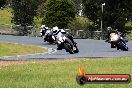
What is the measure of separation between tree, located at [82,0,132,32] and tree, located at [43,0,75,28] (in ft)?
13.8

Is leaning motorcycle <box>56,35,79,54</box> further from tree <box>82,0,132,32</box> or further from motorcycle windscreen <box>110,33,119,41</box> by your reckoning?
tree <box>82,0,132,32</box>

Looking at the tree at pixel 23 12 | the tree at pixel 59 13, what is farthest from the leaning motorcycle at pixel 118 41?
the tree at pixel 23 12

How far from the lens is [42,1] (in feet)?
322

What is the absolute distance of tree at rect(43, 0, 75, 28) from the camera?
2363 inches

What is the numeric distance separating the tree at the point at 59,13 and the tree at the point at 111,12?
4.22m

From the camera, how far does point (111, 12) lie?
6234 centimetres

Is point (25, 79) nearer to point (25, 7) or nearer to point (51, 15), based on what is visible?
point (51, 15)

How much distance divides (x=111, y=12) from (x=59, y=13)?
24.5 feet

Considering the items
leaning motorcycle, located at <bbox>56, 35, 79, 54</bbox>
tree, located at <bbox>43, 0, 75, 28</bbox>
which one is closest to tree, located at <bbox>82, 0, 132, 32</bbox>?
tree, located at <bbox>43, 0, 75, 28</bbox>

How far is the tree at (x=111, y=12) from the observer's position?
60656mm

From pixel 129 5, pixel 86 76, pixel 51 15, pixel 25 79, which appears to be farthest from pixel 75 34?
pixel 86 76

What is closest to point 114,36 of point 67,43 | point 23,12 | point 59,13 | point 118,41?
point 118,41

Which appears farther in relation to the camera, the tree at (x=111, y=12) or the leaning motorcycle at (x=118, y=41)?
the tree at (x=111, y=12)

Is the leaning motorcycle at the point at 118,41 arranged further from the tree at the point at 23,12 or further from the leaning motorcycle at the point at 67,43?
the tree at the point at 23,12
